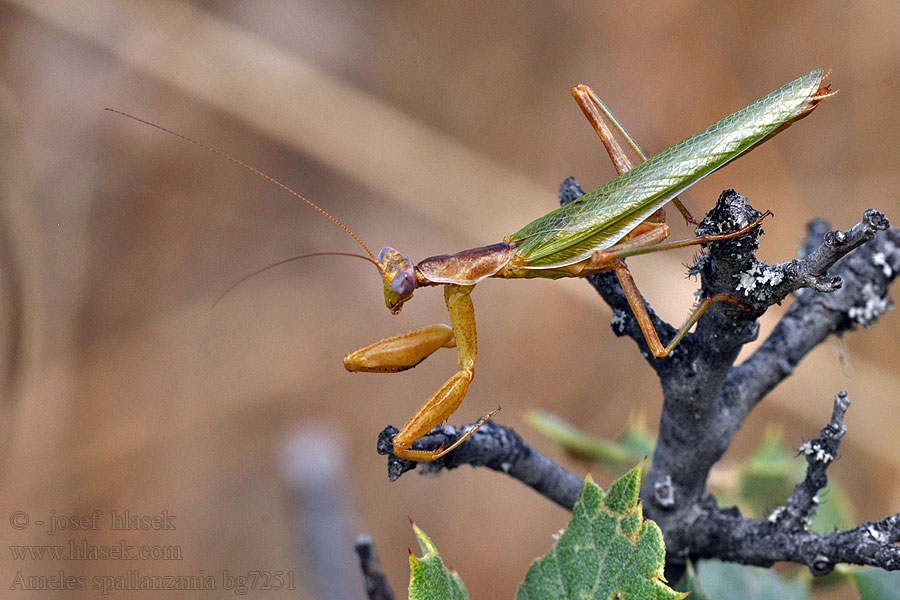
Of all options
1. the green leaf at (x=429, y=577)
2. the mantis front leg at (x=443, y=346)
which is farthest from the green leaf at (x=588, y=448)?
the green leaf at (x=429, y=577)

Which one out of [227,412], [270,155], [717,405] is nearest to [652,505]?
[717,405]

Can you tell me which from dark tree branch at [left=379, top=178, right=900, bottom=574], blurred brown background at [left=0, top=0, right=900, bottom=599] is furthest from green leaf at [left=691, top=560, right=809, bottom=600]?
blurred brown background at [left=0, top=0, right=900, bottom=599]

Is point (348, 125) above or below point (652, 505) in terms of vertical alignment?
above

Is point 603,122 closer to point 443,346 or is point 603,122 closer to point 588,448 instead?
point 443,346

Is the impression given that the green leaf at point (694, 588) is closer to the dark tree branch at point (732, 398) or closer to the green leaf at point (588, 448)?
the dark tree branch at point (732, 398)

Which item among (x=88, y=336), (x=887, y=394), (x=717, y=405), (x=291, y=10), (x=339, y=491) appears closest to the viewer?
(x=717, y=405)

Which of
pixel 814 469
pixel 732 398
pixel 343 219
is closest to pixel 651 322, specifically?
pixel 732 398

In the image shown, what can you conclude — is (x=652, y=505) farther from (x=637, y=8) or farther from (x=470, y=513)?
(x=637, y=8)

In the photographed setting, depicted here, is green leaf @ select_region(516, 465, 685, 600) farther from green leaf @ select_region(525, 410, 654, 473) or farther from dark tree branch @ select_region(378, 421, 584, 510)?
green leaf @ select_region(525, 410, 654, 473)
